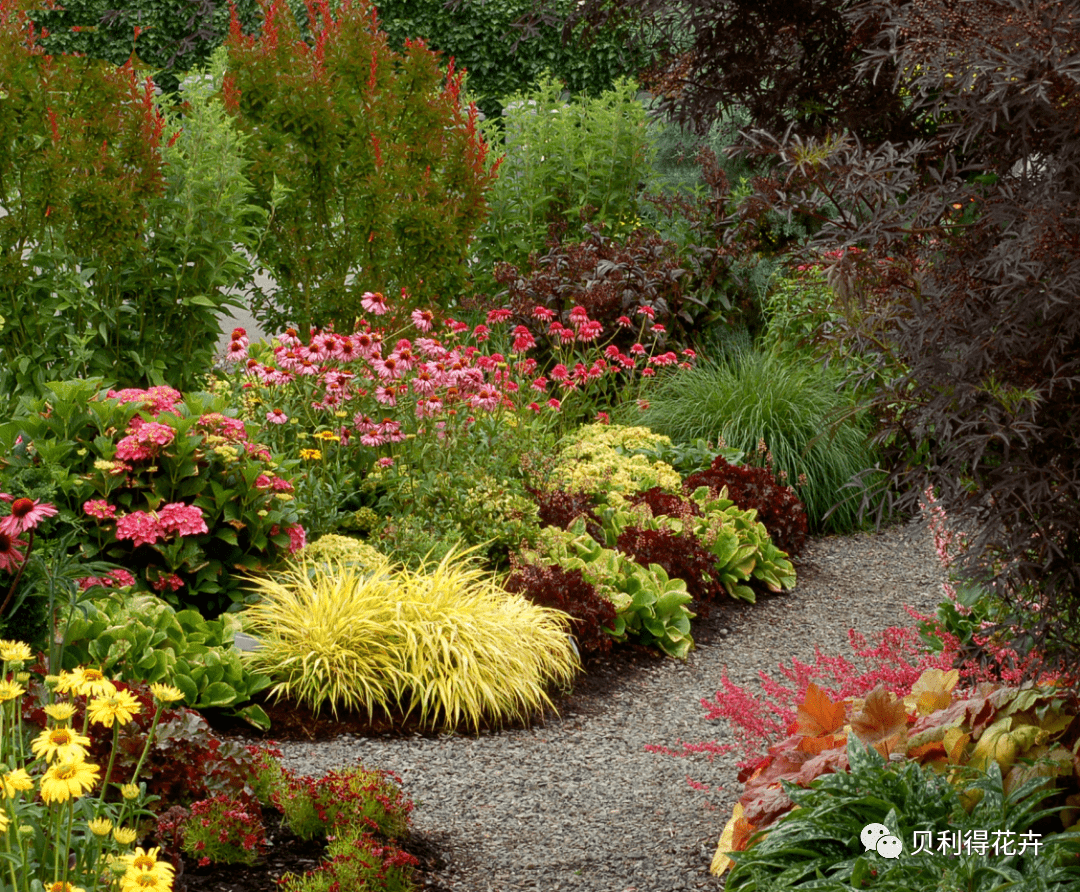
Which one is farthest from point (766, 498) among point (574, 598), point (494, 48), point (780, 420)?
point (494, 48)

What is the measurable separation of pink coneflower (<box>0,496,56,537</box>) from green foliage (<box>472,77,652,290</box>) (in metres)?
7.18

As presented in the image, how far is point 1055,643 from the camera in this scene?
234 cm

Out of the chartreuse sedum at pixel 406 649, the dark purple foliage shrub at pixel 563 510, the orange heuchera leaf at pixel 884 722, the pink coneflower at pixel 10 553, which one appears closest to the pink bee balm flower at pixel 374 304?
the dark purple foliage shrub at pixel 563 510

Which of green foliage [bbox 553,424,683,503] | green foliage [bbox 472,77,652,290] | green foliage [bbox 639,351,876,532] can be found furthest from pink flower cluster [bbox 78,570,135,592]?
green foliage [bbox 472,77,652,290]

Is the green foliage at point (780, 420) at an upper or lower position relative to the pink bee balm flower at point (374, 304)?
lower

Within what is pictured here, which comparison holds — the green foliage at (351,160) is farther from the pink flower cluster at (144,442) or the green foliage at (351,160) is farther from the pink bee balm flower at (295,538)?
the pink flower cluster at (144,442)

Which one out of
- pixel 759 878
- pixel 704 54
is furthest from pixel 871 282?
pixel 759 878

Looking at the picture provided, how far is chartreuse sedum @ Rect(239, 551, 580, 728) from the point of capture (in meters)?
4.15

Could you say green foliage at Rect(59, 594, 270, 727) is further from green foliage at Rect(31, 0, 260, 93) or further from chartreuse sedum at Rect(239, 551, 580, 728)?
green foliage at Rect(31, 0, 260, 93)

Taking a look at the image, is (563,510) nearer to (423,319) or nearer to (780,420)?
(423,319)

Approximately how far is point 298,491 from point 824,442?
354 cm

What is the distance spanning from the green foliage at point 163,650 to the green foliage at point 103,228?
1.68 metres

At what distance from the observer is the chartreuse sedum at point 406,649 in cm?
415

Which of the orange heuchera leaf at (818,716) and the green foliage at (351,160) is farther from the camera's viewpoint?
the green foliage at (351,160)
